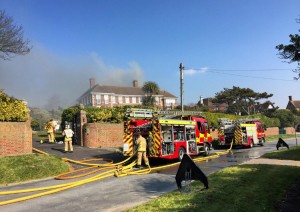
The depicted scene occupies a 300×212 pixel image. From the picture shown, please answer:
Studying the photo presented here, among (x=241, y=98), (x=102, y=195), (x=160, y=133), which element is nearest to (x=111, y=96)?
(x=241, y=98)

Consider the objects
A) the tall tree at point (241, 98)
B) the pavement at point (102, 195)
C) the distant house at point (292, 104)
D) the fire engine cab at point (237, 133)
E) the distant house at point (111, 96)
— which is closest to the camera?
the pavement at point (102, 195)

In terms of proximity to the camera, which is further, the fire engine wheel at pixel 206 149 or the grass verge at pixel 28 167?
the fire engine wheel at pixel 206 149

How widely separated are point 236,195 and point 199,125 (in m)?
12.9

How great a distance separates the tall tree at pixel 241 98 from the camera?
63.0m

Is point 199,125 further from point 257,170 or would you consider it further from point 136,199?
point 136,199

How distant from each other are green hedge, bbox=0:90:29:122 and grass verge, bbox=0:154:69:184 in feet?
7.38

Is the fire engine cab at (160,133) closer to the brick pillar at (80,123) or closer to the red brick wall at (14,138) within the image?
the red brick wall at (14,138)

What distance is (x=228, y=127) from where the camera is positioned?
29.4m

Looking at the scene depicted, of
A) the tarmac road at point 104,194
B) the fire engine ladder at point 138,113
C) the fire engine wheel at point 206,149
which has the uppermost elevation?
the fire engine ladder at point 138,113

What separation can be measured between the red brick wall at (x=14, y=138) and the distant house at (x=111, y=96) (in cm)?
5954

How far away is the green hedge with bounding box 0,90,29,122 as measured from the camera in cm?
1623

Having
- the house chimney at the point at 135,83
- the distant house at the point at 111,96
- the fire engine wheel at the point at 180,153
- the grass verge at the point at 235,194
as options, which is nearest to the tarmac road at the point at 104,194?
the grass verge at the point at 235,194

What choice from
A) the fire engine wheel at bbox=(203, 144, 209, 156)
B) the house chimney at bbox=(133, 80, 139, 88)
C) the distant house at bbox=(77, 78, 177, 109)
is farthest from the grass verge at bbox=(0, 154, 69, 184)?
the house chimney at bbox=(133, 80, 139, 88)

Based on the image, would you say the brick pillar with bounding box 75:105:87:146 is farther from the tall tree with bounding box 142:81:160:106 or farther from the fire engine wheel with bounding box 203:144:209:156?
the tall tree with bounding box 142:81:160:106
